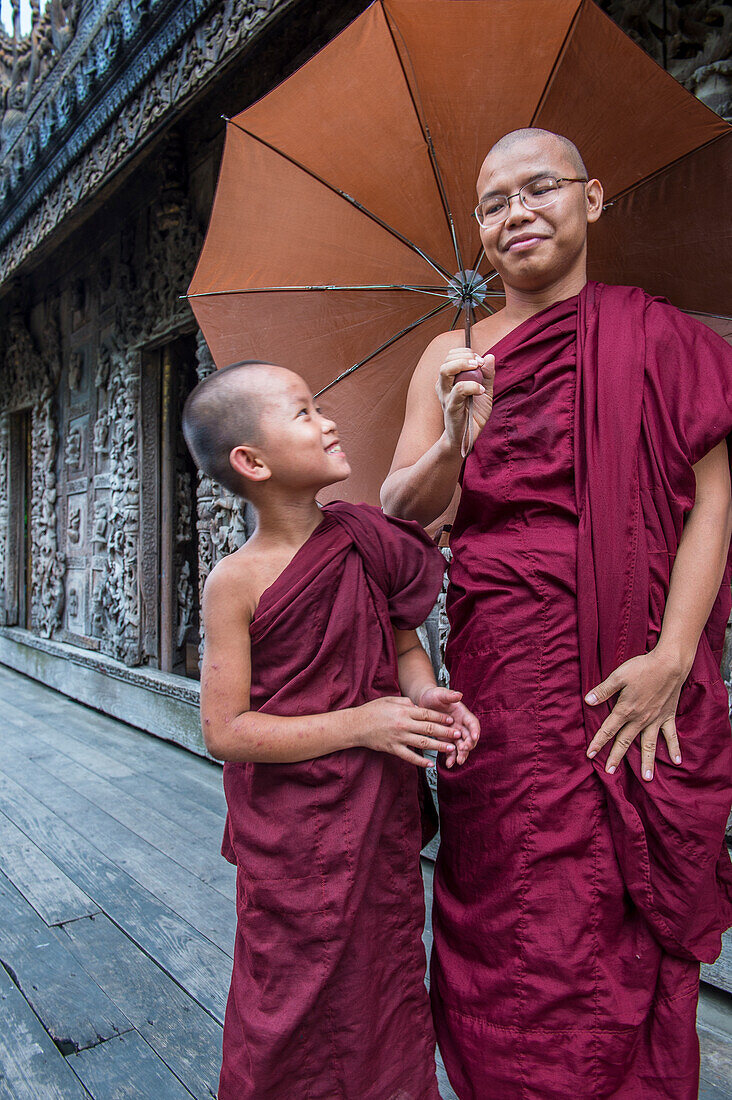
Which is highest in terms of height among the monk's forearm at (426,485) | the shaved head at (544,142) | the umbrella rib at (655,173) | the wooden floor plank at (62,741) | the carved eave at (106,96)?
the carved eave at (106,96)

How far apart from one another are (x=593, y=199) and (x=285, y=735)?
1.01 meters

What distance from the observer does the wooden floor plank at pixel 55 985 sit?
178cm

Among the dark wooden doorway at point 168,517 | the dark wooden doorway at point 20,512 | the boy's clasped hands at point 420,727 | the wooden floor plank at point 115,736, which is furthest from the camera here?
the dark wooden doorway at point 20,512

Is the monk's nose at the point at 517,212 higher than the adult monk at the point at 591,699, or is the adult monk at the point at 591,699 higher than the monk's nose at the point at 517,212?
the monk's nose at the point at 517,212

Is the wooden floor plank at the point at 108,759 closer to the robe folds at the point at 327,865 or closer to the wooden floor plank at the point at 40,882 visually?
the wooden floor plank at the point at 40,882

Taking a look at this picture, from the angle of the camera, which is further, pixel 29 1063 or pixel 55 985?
pixel 55 985

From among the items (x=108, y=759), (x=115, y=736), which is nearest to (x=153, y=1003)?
(x=108, y=759)

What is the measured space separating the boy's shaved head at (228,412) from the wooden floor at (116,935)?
1379 mm

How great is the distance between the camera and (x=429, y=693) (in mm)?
1105

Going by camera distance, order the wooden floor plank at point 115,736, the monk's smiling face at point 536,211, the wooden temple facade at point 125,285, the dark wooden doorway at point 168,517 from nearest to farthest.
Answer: the monk's smiling face at point 536,211
the wooden temple facade at point 125,285
the wooden floor plank at point 115,736
the dark wooden doorway at point 168,517

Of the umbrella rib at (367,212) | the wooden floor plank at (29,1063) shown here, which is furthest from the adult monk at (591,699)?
the wooden floor plank at (29,1063)

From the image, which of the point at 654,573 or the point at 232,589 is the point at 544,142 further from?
the point at 232,589

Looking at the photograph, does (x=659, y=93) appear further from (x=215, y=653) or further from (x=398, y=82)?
(x=215, y=653)

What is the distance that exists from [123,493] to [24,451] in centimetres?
339
